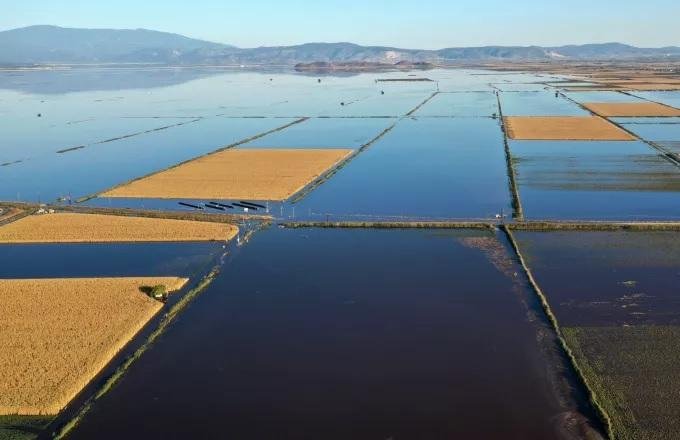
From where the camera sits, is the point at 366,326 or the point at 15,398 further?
the point at 366,326

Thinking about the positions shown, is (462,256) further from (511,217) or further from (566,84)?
(566,84)

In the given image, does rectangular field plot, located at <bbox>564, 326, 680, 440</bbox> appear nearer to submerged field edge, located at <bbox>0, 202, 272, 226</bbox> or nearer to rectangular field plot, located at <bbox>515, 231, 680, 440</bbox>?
rectangular field plot, located at <bbox>515, 231, 680, 440</bbox>

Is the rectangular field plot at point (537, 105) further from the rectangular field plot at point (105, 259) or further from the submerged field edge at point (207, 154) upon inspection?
the rectangular field plot at point (105, 259)

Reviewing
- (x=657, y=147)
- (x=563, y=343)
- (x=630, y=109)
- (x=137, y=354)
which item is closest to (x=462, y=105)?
(x=630, y=109)

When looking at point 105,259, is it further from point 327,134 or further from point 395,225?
point 327,134

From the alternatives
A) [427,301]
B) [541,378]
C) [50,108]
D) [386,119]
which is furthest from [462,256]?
[50,108]

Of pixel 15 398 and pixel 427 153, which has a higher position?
pixel 427 153
